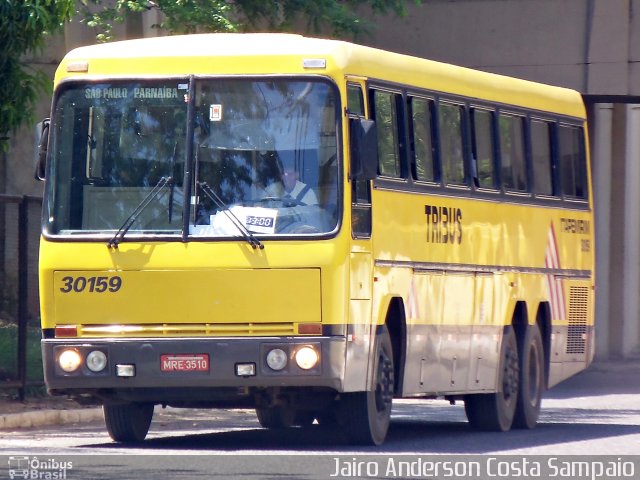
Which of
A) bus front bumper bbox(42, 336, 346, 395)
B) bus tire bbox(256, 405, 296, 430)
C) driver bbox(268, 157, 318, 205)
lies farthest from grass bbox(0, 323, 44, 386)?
driver bbox(268, 157, 318, 205)

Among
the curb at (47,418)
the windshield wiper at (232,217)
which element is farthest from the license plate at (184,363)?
the curb at (47,418)

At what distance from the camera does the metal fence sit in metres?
18.7

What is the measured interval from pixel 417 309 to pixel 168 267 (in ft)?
8.67

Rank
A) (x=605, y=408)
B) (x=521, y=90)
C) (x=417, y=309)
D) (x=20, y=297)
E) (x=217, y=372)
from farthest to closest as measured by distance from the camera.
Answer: (x=605, y=408) → (x=20, y=297) → (x=521, y=90) → (x=417, y=309) → (x=217, y=372)

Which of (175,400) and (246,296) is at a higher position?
(246,296)

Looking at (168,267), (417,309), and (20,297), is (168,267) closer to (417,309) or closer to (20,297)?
(417,309)

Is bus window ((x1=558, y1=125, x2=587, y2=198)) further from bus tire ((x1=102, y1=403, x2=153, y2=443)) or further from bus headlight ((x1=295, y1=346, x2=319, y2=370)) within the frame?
bus headlight ((x1=295, y1=346, x2=319, y2=370))

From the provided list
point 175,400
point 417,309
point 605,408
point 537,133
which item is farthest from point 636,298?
point 175,400

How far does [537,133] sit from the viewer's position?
18.1 m

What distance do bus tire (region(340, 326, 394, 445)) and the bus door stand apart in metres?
0.21

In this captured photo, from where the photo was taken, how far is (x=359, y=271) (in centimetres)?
1333

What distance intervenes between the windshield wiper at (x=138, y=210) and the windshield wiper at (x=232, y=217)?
0.30 meters

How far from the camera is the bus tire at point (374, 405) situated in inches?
536

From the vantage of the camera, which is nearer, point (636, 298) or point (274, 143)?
point (274, 143)
